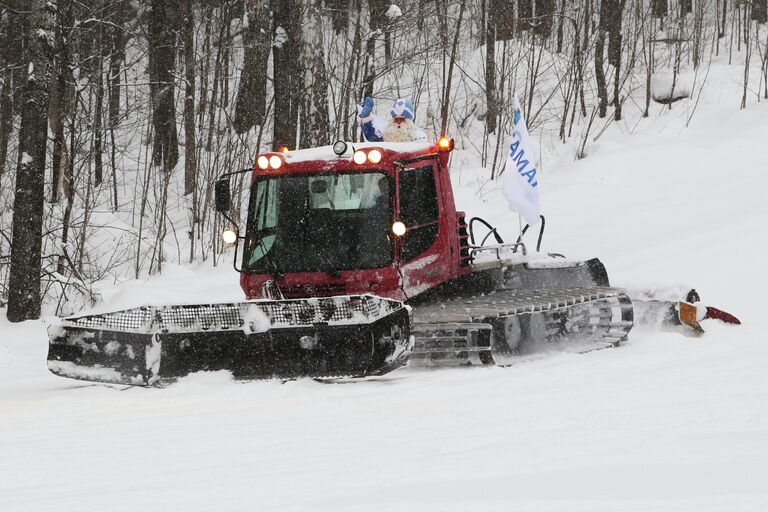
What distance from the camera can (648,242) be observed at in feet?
46.4

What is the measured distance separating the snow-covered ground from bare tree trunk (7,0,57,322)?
89 cm

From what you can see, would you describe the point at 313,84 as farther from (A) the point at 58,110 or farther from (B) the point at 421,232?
(B) the point at 421,232

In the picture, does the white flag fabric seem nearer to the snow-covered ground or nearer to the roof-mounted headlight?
the snow-covered ground

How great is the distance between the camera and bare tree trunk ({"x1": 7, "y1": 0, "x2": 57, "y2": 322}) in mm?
11344

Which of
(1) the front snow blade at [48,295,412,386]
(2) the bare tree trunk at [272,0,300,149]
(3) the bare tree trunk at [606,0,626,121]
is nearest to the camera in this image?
(1) the front snow blade at [48,295,412,386]

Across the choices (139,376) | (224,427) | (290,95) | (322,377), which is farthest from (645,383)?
(290,95)

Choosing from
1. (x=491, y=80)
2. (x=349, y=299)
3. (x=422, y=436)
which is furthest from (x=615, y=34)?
(x=422, y=436)

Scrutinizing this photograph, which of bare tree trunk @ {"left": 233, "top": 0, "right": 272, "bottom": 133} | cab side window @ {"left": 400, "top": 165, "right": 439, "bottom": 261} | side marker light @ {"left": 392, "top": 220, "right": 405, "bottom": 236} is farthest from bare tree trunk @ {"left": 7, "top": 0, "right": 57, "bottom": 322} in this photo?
bare tree trunk @ {"left": 233, "top": 0, "right": 272, "bottom": 133}

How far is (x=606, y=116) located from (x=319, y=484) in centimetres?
2048

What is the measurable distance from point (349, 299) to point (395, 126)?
3.46m

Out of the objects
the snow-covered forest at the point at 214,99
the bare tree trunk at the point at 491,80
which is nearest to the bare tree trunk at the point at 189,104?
the snow-covered forest at the point at 214,99

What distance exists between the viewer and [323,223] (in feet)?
27.3

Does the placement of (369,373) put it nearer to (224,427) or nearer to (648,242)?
(224,427)

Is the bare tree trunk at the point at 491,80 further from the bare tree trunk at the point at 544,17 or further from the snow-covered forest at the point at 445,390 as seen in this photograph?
the snow-covered forest at the point at 445,390
